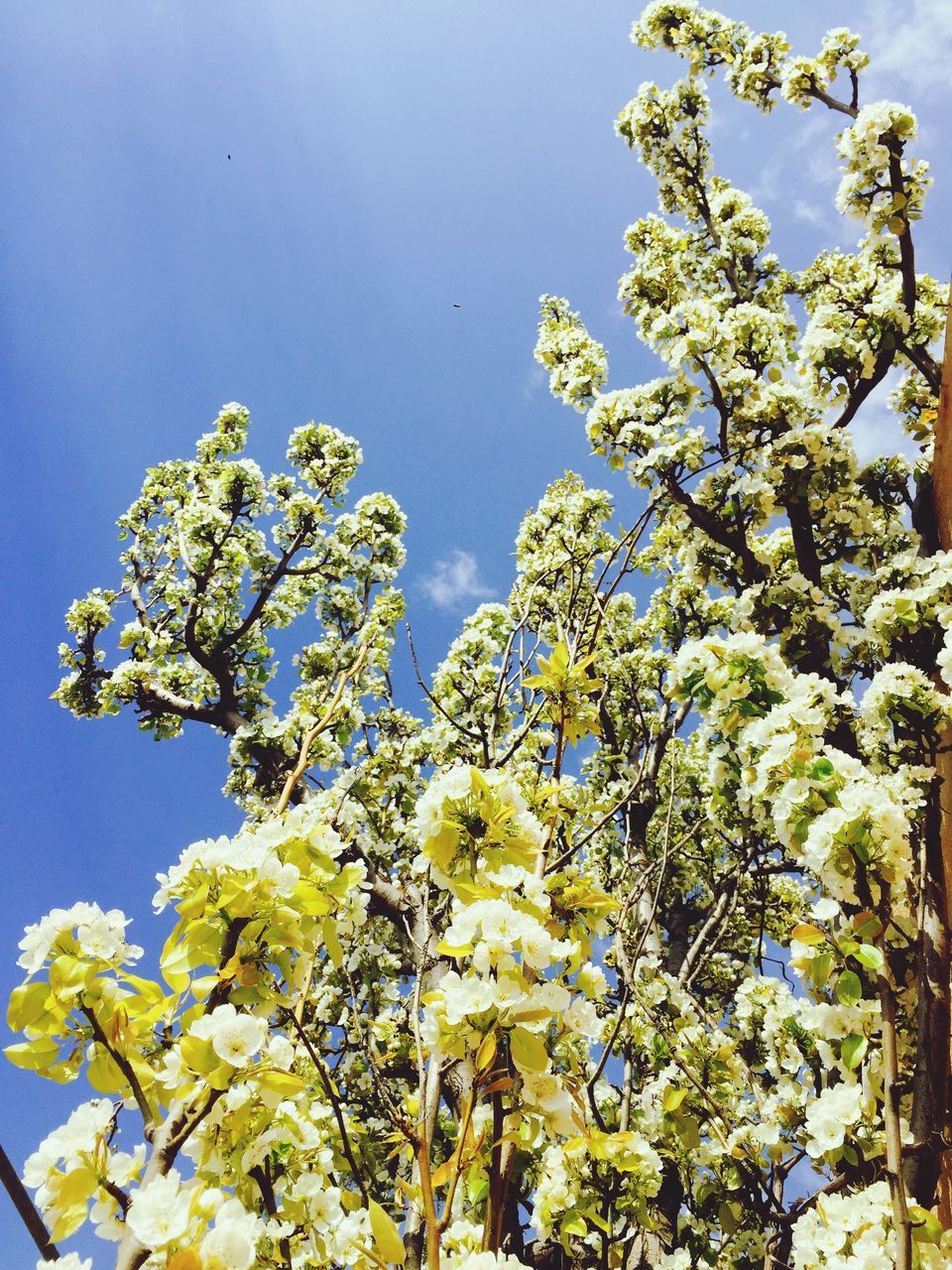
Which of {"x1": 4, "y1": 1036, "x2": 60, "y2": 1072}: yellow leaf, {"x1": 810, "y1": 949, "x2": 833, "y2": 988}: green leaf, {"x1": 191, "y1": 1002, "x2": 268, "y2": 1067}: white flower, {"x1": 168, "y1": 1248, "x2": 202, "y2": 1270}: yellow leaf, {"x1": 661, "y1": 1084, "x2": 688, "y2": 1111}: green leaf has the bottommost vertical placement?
{"x1": 168, "y1": 1248, "x2": 202, "y2": 1270}: yellow leaf

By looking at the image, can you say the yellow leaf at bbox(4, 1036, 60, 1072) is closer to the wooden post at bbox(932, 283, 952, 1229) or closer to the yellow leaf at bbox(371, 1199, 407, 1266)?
the yellow leaf at bbox(371, 1199, 407, 1266)

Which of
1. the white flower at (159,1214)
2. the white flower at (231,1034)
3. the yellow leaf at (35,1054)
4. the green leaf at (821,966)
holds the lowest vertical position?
the white flower at (159,1214)

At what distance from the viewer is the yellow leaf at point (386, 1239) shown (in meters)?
1.26

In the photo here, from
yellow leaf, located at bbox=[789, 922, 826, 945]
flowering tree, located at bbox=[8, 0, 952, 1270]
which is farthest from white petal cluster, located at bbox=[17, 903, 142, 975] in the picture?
yellow leaf, located at bbox=[789, 922, 826, 945]

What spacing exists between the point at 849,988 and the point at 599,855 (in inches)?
238

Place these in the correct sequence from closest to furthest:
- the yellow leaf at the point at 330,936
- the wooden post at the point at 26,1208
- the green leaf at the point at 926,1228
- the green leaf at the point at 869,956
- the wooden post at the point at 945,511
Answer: the wooden post at the point at 26,1208 < the yellow leaf at the point at 330,936 < the green leaf at the point at 926,1228 < the green leaf at the point at 869,956 < the wooden post at the point at 945,511

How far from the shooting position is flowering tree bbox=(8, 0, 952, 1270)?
4.43 ft

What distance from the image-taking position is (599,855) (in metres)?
8.16

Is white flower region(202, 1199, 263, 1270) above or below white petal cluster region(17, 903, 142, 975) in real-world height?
below

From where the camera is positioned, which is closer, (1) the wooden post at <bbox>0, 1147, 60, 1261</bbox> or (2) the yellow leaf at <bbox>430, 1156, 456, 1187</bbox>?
(1) the wooden post at <bbox>0, 1147, 60, 1261</bbox>

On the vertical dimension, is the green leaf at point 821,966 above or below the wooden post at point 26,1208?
above

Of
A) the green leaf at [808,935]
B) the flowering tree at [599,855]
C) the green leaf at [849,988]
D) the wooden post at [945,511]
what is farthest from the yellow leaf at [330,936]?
the wooden post at [945,511]

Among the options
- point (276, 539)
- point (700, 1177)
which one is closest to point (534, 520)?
point (276, 539)

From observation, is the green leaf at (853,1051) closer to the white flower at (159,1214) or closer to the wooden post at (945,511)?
the wooden post at (945,511)
